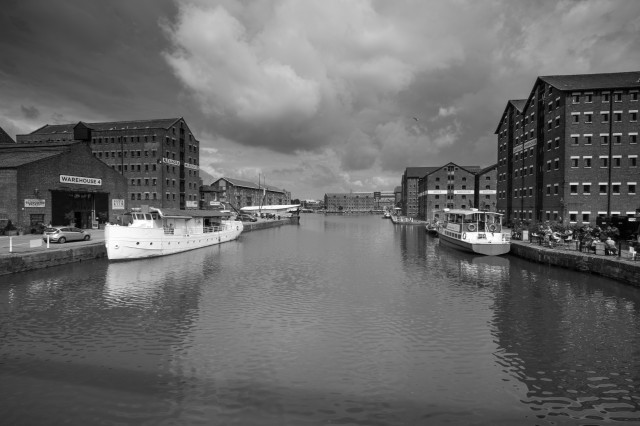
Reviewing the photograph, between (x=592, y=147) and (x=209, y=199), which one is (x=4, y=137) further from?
(x=592, y=147)

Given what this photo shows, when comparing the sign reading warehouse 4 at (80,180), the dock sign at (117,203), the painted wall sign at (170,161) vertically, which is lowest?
the dock sign at (117,203)

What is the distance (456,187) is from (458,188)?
68 centimetres

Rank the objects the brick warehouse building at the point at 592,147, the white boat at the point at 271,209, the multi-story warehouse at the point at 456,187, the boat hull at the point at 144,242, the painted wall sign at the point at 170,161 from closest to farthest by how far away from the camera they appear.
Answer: the boat hull at the point at 144,242 → the brick warehouse building at the point at 592,147 → the painted wall sign at the point at 170,161 → the white boat at the point at 271,209 → the multi-story warehouse at the point at 456,187

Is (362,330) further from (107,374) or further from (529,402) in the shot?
(107,374)

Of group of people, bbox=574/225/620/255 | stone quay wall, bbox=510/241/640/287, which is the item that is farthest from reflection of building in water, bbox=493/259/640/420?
group of people, bbox=574/225/620/255

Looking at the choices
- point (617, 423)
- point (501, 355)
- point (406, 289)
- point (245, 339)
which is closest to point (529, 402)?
point (617, 423)

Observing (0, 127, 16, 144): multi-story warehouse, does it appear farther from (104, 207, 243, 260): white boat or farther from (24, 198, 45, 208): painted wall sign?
(104, 207, 243, 260): white boat

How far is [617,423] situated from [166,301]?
64.4ft

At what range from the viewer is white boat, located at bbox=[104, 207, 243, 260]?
118 feet

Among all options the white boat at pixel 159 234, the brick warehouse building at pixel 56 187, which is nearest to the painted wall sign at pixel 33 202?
the brick warehouse building at pixel 56 187

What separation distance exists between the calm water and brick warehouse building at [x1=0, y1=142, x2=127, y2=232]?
21555 millimetres

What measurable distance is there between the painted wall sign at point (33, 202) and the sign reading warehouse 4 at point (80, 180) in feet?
13.2

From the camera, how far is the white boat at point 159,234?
35906 mm

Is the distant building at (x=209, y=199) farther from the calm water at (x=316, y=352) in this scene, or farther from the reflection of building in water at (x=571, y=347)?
the reflection of building in water at (x=571, y=347)
